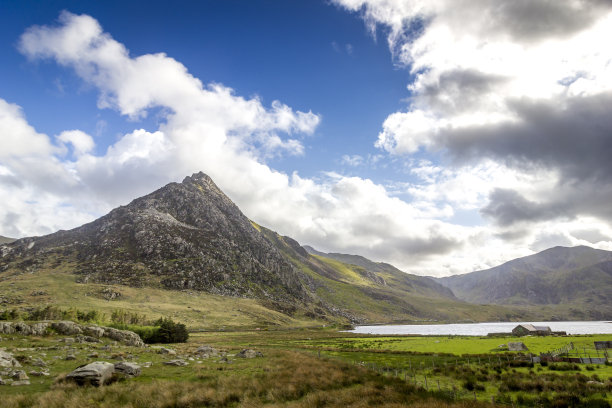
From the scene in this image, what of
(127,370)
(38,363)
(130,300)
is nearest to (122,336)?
(38,363)

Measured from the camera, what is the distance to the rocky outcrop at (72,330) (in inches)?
1758

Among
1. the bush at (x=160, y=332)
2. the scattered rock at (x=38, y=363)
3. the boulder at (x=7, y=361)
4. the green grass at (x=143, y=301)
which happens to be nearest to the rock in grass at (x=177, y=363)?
the scattered rock at (x=38, y=363)

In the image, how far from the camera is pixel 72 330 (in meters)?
50.4

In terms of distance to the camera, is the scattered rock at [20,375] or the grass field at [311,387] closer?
the grass field at [311,387]

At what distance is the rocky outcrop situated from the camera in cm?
4466

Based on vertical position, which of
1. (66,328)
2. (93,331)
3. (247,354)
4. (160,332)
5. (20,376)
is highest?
(20,376)

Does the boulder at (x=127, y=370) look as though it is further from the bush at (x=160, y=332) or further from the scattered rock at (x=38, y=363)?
the bush at (x=160, y=332)

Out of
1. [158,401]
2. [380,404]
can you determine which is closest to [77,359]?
[158,401]

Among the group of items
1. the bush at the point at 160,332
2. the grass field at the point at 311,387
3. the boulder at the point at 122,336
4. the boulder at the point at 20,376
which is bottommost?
the bush at the point at 160,332

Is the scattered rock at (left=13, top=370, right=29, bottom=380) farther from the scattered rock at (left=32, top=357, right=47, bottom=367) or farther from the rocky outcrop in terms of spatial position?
the rocky outcrop

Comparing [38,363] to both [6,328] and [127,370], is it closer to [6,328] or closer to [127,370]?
[127,370]

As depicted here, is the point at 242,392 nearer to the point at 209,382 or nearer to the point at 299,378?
the point at 209,382

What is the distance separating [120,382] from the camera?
23.9 meters

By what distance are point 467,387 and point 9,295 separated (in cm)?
14896
